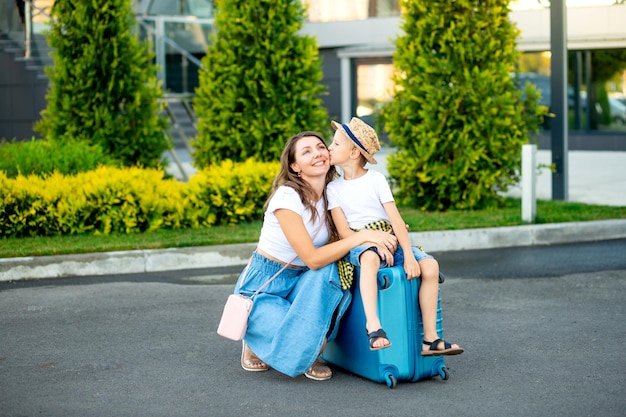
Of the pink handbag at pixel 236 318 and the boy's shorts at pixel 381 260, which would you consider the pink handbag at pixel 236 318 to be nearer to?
the pink handbag at pixel 236 318

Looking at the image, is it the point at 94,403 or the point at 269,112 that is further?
the point at 269,112

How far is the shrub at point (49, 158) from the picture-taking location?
11273mm

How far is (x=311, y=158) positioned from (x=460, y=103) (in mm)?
6350

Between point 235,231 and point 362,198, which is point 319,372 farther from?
point 235,231

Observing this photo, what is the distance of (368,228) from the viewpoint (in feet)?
17.5

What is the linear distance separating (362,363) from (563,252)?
4.83m

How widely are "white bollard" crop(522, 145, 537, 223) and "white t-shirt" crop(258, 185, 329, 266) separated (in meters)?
5.44

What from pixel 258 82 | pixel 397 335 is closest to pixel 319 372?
pixel 397 335

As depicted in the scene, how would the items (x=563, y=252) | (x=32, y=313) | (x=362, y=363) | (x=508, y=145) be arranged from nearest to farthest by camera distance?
(x=362, y=363) → (x=32, y=313) → (x=563, y=252) → (x=508, y=145)

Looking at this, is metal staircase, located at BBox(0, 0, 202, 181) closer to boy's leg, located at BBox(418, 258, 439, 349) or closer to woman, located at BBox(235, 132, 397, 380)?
woman, located at BBox(235, 132, 397, 380)

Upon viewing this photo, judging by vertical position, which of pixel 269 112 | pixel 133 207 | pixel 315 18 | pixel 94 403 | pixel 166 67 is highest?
pixel 315 18

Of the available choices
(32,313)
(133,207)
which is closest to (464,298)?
(32,313)

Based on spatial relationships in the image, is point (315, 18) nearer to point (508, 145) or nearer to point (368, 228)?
point (508, 145)

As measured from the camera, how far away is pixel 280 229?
215 inches
